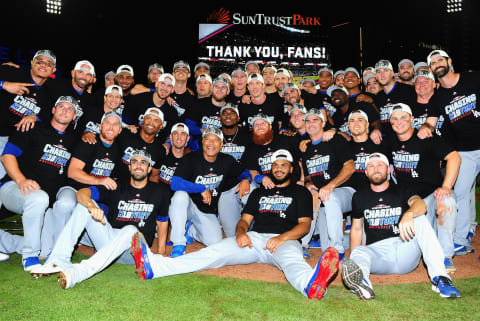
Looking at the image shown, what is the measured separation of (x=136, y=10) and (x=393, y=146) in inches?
586

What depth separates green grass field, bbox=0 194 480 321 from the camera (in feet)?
11.0

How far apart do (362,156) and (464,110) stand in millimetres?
1551

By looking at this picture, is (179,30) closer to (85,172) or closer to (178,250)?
(85,172)

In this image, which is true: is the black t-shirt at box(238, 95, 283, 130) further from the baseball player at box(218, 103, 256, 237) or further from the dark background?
the dark background

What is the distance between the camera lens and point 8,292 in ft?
12.6

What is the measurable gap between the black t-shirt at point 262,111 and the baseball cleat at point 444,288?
4.21 meters

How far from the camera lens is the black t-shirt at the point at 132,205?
4.87 m

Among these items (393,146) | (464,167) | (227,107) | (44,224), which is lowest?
(44,224)

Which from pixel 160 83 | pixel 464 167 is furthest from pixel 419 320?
pixel 160 83

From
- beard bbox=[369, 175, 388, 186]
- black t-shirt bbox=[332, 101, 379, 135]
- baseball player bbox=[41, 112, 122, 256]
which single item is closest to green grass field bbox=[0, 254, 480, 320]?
baseball player bbox=[41, 112, 122, 256]

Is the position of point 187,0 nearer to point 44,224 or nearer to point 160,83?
point 160,83

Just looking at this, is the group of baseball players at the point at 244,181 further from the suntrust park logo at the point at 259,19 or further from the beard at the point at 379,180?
the suntrust park logo at the point at 259,19

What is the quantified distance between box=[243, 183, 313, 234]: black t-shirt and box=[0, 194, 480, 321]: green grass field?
31.0 inches

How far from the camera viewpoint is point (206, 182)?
5965mm
